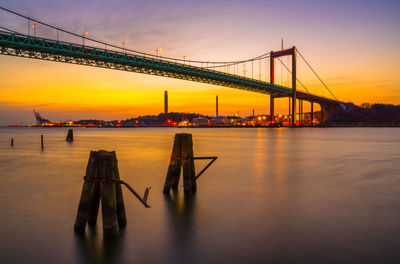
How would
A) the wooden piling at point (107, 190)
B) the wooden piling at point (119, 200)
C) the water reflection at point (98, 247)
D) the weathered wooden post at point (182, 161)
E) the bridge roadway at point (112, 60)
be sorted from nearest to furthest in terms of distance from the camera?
the water reflection at point (98, 247) → the wooden piling at point (107, 190) → the wooden piling at point (119, 200) → the weathered wooden post at point (182, 161) → the bridge roadway at point (112, 60)

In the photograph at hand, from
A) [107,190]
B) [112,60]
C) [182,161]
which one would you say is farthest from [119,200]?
[112,60]

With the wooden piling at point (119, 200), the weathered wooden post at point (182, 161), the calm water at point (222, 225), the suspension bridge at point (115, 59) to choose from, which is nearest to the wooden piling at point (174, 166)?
the weathered wooden post at point (182, 161)

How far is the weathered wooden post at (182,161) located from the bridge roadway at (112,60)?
3664 centimetres

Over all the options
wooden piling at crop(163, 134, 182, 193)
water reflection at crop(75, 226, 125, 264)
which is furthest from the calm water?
wooden piling at crop(163, 134, 182, 193)

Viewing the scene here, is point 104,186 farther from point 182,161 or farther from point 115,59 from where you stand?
point 115,59

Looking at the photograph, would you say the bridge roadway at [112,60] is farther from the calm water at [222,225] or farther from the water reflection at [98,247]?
the water reflection at [98,247]

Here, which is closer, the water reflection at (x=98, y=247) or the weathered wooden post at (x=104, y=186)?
the water reflection at (x=98, y=247)

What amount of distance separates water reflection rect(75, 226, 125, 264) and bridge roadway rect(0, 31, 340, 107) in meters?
38.3

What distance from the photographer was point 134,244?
15.3 feet

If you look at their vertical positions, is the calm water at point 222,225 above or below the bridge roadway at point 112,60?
below

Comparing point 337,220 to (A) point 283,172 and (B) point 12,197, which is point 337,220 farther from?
(B) point 12,197

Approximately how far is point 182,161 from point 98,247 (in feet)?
11.6

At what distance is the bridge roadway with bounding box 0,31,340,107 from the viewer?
3747cm

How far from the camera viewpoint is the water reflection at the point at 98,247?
421 cm
